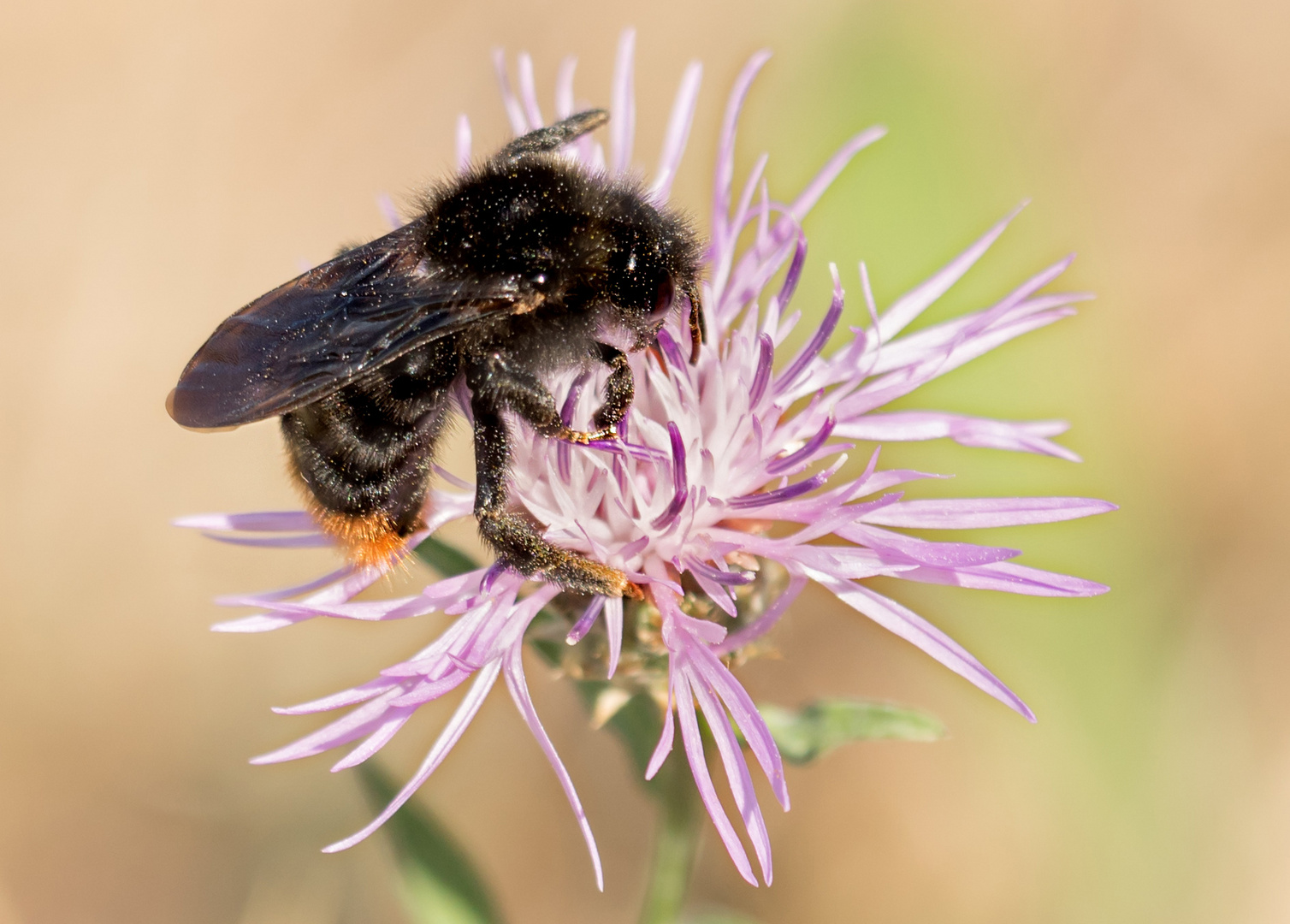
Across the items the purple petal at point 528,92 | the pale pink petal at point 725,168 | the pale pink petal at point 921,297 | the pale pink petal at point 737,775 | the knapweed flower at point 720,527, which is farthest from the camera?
the purple petal at point 528,92

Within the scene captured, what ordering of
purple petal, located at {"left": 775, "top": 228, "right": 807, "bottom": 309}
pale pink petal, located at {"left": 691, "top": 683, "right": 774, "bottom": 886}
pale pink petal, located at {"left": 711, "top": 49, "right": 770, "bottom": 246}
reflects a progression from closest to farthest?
pale pink petal, located at {"left": 691, "top": 683, "right": 774, "bottom": 886}, purple petal, located at {"left": 775, "top": 228, "right": 807, "bottom": 309}, pale pink petal, located at {"left": 711, "top": 49, "right": 770, "bottom": 246}

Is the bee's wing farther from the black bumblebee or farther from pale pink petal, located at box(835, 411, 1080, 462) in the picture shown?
pale pink petal, located at box(835, 411, 1080, 462)

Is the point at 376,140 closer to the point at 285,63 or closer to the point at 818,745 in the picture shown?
the point at 285,63

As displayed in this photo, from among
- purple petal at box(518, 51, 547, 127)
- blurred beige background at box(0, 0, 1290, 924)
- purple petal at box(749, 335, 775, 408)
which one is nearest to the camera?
purple petal at box(749, 335, 775, 408)

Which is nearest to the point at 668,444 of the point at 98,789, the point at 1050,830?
the point at 1050,830

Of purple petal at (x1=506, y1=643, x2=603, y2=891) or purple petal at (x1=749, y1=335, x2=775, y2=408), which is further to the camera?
purple petal at (x1=749, y1=335, x2=775, y2=408)

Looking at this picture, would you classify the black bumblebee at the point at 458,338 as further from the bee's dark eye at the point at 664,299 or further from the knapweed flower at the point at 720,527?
the knapweed flower at the point at 720,527

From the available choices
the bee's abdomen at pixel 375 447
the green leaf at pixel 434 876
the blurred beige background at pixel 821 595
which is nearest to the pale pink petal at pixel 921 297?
the bee's abdomen at pixel 375 447

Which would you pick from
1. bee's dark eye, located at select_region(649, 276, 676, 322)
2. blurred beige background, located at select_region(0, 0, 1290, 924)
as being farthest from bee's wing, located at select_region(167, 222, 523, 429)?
blurred beige background, located at select_region(0, 0, 1290, 924)
